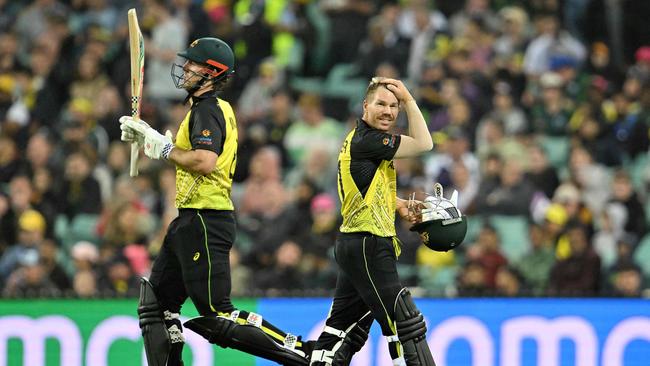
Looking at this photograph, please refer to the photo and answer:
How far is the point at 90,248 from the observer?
14.2 meters

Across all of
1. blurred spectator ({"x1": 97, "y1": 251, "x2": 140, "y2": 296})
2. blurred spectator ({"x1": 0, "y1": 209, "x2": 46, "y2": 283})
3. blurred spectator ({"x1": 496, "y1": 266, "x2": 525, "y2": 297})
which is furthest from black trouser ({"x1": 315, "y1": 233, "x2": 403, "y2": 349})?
blurred spectator ({"x1": 0, "y1": 209, "x2": 46, "y2": 283})

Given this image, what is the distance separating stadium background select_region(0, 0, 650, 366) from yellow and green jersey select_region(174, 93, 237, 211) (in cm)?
287

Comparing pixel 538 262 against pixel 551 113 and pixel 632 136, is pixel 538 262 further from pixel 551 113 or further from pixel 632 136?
pixel 551 113

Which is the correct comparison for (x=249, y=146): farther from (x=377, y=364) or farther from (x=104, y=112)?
(x=377, y=364)

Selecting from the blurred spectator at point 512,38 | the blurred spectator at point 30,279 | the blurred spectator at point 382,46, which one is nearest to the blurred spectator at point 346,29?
the blurred spectator at point 382,46

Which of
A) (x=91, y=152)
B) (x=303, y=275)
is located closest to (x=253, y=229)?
(x=303, y=275)

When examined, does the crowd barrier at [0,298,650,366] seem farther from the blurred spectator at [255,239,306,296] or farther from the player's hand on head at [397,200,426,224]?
the player's hand on head at [397,200,426,224]

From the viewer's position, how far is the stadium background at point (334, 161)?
11.9 m

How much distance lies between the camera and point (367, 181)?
361 inches

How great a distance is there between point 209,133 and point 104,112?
7737 mm

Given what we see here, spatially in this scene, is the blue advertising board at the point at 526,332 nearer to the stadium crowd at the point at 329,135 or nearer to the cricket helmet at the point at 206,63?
the stadium crowd at the point at 329,135

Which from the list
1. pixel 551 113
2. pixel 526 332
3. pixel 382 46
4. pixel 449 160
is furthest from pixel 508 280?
pixel 382 46

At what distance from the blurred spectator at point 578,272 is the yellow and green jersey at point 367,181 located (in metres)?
4.41

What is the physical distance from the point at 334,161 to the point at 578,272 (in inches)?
132
